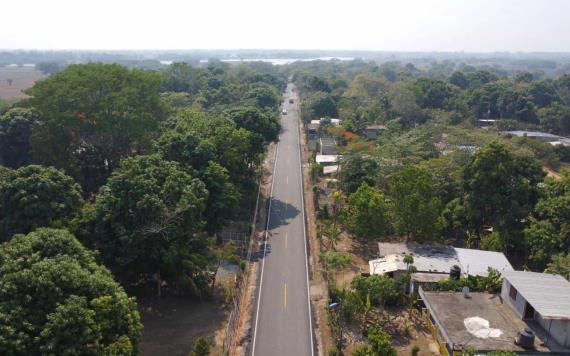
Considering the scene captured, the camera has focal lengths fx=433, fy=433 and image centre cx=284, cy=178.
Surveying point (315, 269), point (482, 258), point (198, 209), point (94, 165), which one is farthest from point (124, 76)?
point (482, 258)

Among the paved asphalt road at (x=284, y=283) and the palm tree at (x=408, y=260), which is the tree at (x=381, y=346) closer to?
the paved asphalt road at (x=284, y=283)

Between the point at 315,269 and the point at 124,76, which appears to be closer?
the point at 315,269

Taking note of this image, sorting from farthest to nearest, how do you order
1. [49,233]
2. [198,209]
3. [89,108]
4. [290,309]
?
[89,108] → [198,209] → [290,309] → [49,233]

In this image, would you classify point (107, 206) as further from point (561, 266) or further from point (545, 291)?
point (561, 266)

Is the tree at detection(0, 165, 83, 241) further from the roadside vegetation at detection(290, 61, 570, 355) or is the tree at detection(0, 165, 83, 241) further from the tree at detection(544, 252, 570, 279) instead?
the tree at detection(544, 252, 570, 279)

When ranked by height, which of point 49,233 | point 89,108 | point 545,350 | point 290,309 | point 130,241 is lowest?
point 290,309

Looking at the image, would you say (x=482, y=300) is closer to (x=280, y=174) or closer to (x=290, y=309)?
(x=290, y=309)

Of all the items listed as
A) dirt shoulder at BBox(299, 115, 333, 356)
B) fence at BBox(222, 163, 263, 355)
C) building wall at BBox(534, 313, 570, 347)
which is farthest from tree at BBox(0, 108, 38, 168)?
building wall at BBox(534, 313, 570, 347)
